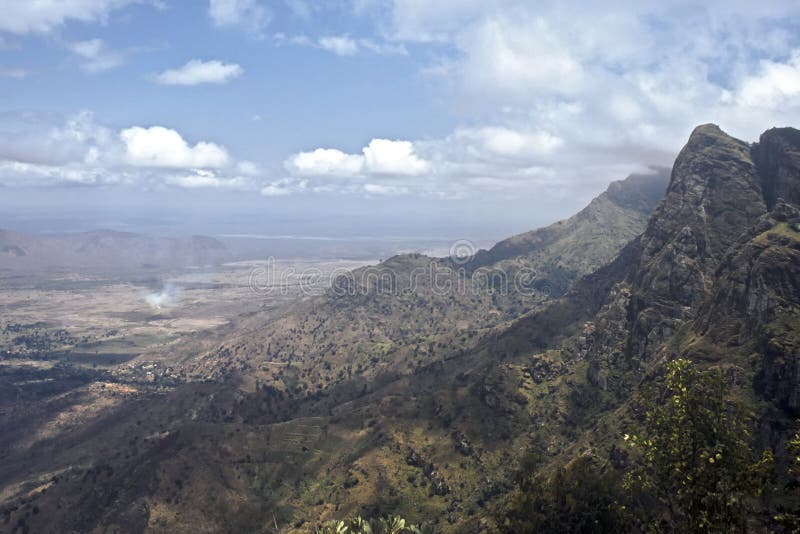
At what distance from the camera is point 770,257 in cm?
15238

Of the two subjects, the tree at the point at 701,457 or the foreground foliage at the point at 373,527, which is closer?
the tree at the point at 701,457

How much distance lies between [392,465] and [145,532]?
8934 cm

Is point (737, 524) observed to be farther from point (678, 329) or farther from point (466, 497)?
point (678, 329)

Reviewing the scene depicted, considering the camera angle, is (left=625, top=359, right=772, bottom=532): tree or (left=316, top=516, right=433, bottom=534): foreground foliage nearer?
(left=625, top=359, right=772, bottom=532): tree

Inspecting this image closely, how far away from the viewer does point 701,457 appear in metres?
40.3

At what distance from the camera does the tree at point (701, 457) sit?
36.6 m

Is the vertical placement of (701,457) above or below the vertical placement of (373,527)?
above

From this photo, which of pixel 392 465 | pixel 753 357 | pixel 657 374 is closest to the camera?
pixel 753 357

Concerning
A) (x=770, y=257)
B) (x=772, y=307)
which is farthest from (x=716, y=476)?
(x=770, y=257)

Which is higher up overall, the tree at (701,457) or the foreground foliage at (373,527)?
the tree at (701,457)

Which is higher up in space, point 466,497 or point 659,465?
point 659,465

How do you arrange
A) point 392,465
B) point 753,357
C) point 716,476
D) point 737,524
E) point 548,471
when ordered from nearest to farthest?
point 737,524 < point 716,476 < point 753,357 < point 548,471 < point 392,465

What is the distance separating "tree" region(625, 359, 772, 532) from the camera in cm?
3659

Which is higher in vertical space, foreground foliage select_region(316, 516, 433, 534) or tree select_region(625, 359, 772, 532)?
tree select_region(625, 359, 772, 532)
